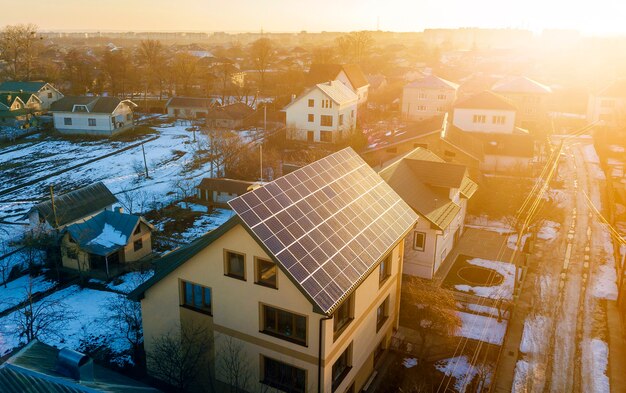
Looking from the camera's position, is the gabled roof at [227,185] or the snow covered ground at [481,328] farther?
the gabled roof at [227,185]

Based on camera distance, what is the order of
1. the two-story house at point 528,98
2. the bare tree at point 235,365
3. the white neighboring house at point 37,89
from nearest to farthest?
the bare tree at point 235,365
the two-story house at point 528,98
the white neighboring house at point 37,89

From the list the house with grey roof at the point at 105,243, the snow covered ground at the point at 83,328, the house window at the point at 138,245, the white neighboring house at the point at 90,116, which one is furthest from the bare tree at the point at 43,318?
the white neighboring house at the point at 90,116

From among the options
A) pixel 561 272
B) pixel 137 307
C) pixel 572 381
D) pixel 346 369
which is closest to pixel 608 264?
pixel 561 272

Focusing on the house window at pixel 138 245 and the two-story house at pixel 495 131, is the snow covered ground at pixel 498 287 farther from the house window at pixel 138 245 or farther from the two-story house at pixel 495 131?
the two-story house at pixel 495 131

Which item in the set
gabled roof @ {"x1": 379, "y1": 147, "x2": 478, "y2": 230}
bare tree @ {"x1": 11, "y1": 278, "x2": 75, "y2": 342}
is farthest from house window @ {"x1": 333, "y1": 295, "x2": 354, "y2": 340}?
bare tree @ {"x1": 11, "y1": 278, "x2": 75, "y2": 342}

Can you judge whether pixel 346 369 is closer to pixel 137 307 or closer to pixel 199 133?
pixel 137 307

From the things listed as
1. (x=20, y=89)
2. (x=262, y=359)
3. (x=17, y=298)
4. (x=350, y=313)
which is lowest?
(x=17, y=298)

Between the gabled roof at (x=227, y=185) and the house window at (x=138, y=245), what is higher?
the gabled roof at (x=227, y=185)

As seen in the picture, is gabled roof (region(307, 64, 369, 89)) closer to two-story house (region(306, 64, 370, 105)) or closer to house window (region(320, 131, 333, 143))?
two-story house (region(306, 64, 370, 105))
